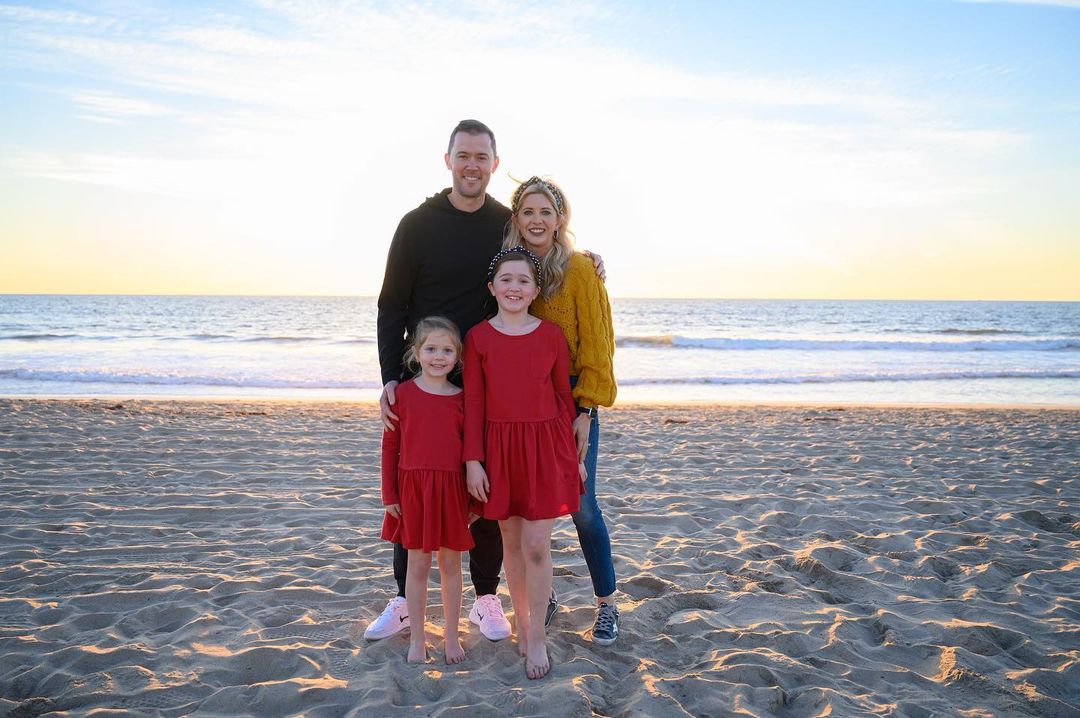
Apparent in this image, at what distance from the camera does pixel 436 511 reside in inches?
107

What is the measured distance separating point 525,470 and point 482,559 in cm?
87

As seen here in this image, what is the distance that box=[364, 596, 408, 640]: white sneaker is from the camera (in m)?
3.02

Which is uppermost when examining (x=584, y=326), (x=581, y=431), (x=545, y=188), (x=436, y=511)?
(x=545, y=188)

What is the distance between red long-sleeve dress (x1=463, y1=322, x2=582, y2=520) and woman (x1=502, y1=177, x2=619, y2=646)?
0.51ft

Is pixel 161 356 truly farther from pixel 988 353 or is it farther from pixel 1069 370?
pixel 988 353

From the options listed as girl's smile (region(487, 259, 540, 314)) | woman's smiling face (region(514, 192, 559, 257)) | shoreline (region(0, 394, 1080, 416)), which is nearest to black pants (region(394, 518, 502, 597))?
girl's smile (region(487, 259, 540, 314))

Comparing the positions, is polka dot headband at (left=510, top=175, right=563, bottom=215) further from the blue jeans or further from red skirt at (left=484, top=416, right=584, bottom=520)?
red skirt at (left=484, top=416, right=584, bottom=520)

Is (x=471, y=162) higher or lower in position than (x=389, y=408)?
higher

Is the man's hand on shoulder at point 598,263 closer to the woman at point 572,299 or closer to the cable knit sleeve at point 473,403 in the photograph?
the woman at point 572,299

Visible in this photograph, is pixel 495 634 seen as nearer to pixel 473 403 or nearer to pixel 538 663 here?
pixel 538 663

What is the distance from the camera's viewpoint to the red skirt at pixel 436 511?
2721 mm

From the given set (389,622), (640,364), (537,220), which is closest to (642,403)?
(640,364)

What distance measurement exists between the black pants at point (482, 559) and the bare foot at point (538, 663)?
0.55 m

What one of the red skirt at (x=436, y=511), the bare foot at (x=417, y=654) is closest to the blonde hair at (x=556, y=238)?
the red skirt at (x=436, y=511)
